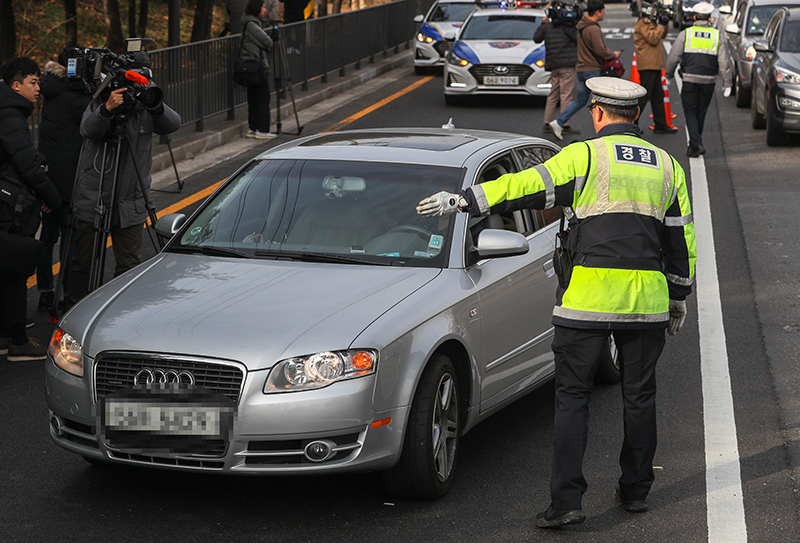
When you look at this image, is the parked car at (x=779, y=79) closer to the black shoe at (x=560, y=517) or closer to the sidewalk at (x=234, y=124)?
the sidewalk at (x=234, y=124)

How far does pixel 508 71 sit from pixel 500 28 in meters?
1.62

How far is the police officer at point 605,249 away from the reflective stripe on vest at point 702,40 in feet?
31.6

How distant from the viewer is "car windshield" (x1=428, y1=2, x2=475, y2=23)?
24.0m

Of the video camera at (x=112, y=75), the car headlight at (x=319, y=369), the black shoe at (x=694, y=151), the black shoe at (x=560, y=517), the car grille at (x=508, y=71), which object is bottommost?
→ the black shoe at (x=694, y=151)

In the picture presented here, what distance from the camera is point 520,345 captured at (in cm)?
543

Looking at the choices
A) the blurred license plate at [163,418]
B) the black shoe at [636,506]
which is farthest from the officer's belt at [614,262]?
the blurred license plate at [163,418]

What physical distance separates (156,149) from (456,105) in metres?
6.83

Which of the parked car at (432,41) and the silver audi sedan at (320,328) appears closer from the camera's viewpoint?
the silver audi sedan at (320,328)

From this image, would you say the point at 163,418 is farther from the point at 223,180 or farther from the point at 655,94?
the point at 655,94

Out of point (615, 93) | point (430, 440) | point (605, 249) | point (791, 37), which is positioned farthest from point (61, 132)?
point (791, 37)

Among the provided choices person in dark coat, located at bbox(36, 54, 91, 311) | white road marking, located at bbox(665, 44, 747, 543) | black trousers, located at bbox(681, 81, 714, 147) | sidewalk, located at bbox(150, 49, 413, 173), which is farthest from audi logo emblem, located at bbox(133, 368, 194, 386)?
black trousers, located at bbox(681, 81, 714, 147)

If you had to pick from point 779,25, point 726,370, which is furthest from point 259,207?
point 779,25

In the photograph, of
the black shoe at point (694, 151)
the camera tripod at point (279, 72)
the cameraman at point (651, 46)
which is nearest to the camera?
the black shoe at point (694, 151)

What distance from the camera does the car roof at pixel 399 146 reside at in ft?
18.7
